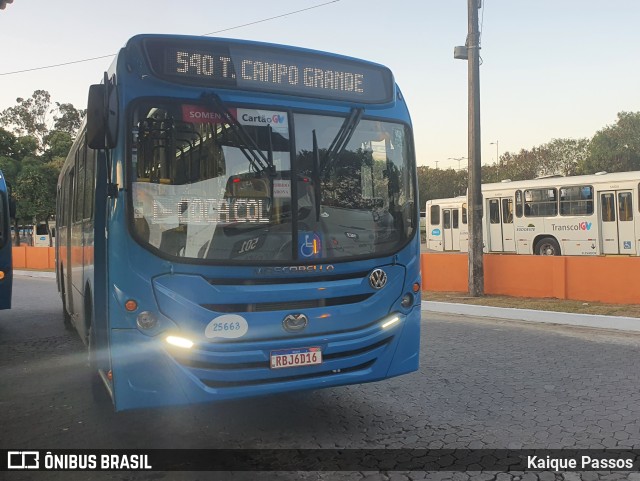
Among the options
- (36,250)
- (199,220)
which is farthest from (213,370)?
(36,250)

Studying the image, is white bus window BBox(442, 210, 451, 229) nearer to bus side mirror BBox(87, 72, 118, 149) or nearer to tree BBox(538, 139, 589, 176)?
bus side mirror BBox(87, 72, 118, 149)

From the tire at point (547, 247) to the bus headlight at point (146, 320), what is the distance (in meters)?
19.9

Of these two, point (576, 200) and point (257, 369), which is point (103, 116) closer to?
point (257, 369)

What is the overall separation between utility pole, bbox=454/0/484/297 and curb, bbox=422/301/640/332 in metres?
1.66

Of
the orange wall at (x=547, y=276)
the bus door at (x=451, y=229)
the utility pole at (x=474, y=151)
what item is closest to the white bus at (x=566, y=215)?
the bus door at (x=451, y=229)

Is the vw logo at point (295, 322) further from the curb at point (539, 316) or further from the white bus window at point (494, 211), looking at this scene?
the white bus window at point (494, 211)

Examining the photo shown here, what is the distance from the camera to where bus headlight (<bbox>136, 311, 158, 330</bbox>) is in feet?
13.2

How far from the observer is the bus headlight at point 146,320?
402 centimetres

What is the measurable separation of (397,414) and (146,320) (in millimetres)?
2352

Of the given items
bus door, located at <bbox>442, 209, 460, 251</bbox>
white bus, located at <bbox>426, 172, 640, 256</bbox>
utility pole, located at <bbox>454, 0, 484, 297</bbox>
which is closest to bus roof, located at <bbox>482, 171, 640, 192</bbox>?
white bus, located at <bbox>426, 172, 640, 256</bbox>

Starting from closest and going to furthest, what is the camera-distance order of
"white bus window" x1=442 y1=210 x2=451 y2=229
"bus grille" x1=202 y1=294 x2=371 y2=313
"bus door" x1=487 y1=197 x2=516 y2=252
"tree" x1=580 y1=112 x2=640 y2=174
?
"bus grille" x1=202 y1=294 x2=371 y2=313
"bus door" x1=487 y1=197 x2=516 y2=252
"white bus window" x1=442 y1=210 x2=451 y2=229
"tree" x1=580 y1=112 x2=640 y2=174

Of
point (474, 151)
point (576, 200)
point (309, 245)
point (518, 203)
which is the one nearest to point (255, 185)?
point (309, 245)

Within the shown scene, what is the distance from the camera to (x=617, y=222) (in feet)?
64.0

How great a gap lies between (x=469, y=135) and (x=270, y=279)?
10355mm
